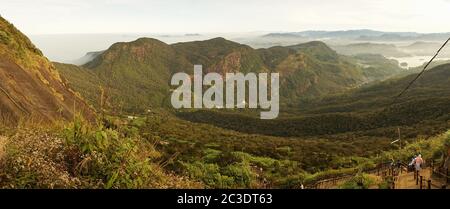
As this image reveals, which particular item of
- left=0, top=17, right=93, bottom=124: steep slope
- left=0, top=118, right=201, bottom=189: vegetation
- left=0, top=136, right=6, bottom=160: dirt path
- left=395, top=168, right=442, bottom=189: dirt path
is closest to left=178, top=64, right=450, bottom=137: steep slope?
left=0, top=17, right=93, bottom=124: steep slope

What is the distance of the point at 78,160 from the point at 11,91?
45.5 ft

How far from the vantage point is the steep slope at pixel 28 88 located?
13175 mm

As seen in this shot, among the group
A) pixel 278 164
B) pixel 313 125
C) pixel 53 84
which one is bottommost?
pixel 313 125

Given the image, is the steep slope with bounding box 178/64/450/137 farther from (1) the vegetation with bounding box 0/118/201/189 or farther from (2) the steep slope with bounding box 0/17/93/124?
(1) the vegetation with bounding box 0/118/201/189

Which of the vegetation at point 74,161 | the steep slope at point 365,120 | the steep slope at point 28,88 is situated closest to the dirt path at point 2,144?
the vegetation at point 74,161

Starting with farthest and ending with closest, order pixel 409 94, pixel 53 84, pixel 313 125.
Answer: pixel 409 94, pixel 313 125, pixel 53 84

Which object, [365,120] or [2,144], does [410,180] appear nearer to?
[2,144]

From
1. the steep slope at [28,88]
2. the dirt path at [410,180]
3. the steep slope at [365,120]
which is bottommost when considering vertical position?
the steep slope at [365,120]

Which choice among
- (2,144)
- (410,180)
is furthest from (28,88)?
(2,144)

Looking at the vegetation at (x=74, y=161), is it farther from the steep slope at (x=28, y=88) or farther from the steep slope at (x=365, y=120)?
the steep slope at (x=365, y=120)

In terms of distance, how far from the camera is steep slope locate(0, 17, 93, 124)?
13175mm

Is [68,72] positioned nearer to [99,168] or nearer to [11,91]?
[11,91]
